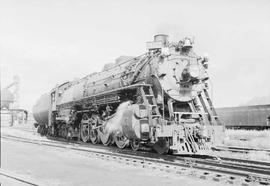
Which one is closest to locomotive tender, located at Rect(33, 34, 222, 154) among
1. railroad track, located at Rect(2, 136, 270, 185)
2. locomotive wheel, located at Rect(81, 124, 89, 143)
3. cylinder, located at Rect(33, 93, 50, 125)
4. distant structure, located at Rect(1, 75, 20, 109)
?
railroad track, located at Rect(2, 136, 270, 185)

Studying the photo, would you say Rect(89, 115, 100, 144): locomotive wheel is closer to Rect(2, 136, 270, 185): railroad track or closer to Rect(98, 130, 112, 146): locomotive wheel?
Rect(98, 130, 112, 146): locomotive wheel

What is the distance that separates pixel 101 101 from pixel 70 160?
4.21m

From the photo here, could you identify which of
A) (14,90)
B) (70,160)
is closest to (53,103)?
(70,160)

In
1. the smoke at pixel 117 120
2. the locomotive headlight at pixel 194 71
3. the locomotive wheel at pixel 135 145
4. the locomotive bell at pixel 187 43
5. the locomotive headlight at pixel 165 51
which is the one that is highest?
the locomotive bell at pixel 187 43

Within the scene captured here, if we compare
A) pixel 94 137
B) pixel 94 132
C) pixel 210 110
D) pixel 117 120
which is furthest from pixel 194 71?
pixel 94 137

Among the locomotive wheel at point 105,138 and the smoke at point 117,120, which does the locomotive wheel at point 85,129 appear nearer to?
the locomotive wheel at point 105,138

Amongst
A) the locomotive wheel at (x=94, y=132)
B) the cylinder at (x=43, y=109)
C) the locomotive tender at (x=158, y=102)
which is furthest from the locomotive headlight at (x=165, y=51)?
the cylinder at (x=43, y=109)

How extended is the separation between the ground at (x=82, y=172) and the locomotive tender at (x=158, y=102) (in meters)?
1.85

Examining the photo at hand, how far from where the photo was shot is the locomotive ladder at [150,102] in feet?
36.5

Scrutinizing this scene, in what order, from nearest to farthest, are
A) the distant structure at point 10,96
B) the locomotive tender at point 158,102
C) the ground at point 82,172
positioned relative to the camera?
1. the ground at point 82,172
2. the locomotive tender at point 158,102
3. the distant structure at point 10,96

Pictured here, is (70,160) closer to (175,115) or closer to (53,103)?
(175,115)

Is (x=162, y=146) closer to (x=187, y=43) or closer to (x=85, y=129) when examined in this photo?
(x=187, y=43)

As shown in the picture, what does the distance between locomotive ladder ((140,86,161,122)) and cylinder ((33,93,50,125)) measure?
1091 cm

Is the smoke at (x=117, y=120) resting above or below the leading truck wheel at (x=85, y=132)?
above
